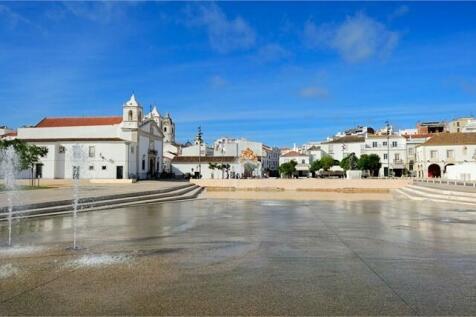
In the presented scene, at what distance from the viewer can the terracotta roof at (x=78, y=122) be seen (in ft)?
224

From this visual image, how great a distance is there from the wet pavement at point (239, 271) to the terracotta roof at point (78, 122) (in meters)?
58.9

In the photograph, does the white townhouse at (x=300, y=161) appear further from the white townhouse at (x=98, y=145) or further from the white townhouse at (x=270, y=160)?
the white townhouse at (x=98, y=145)

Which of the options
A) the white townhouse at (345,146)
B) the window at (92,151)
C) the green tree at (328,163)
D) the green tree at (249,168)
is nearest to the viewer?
the window at (92,151)

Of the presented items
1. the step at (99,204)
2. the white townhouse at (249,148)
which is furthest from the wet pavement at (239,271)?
the white townhouse at (249,148)

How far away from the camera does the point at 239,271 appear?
659 cm

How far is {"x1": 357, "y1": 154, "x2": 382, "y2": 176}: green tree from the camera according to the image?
244 feet

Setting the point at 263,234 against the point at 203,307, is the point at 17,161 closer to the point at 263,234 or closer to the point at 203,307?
the point at 263,234

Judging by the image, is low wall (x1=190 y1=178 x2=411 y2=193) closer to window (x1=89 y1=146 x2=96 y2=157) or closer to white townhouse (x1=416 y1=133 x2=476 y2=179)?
window (x1=89 y1=146 x2=96 y2=157)

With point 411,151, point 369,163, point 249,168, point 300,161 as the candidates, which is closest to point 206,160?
point 249,168

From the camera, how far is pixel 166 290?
5.49 m

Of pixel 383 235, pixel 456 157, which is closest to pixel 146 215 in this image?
pixel 383 235

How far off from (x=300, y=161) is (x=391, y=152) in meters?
23.9

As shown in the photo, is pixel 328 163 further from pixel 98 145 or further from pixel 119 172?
pixel 98 145

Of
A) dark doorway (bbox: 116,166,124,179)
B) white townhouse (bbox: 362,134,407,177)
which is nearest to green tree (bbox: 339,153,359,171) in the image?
white townhouse (bbox: 362,134,407,177)
